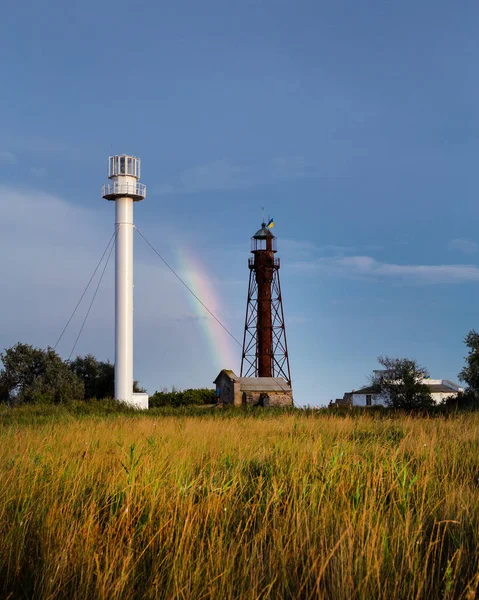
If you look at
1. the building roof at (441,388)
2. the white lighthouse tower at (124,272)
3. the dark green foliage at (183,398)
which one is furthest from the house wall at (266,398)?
the building roof at (441,388)

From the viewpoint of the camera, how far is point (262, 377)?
145 ft

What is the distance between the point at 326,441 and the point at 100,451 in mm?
3661

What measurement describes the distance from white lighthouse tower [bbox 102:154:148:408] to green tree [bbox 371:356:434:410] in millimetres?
14756

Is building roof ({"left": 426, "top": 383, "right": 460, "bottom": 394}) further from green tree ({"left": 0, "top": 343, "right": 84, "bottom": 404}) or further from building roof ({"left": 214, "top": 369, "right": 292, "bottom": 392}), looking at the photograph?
green tree ({"left": 0, "top": 343, "right": 84, "bottom": 404})

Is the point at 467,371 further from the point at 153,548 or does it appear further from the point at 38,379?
the point at 153,548

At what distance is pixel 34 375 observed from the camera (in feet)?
134

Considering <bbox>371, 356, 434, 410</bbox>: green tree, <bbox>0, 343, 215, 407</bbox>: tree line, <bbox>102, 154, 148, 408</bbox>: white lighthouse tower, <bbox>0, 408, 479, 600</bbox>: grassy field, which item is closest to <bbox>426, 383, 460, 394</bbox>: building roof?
<bbox>371, 356, 434, 410</bbox>: green tree

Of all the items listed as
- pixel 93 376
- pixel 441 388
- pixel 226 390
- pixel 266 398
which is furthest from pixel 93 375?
pixel 441 388

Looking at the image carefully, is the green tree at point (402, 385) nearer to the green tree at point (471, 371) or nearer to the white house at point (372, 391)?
the green tree at point (471, 371)

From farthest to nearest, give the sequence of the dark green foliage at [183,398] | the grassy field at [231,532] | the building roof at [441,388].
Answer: the building roof at [441,388] < the dark green foliage at [183,398] < the grassy field at [231,532]

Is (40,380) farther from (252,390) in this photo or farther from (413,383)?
(413,383)

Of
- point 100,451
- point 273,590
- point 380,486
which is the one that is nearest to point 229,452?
point 100,451

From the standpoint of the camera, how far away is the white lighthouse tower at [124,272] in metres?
34.8

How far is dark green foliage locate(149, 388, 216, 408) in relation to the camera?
43500 mm
